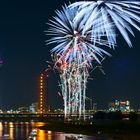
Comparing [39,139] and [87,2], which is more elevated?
[87,2]

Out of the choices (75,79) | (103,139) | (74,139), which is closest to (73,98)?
(75,79)

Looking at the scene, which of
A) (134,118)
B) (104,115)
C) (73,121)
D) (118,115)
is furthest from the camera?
(104,115)

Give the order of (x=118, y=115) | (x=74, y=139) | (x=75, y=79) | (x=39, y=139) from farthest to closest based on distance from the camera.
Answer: (x=118, y=115) → (x=75, y=79) → (x=39, y=139) → (x=74, y=139)

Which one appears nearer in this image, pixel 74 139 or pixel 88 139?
pixel 74 139

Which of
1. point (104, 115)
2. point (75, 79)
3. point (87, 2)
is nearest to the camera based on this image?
point (87, 2)

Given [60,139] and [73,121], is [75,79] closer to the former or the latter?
[60,139]

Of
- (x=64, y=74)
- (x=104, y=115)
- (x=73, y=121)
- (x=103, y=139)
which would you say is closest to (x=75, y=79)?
(x=64, y=74)

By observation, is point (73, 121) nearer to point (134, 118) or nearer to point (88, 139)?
point (134, 118)

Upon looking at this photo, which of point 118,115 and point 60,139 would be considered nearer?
point 60,139

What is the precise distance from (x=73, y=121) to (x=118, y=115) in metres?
40.1

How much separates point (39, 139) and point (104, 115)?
10242 cm

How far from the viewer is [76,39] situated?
6100 centimetres

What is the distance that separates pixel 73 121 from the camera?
114375mm

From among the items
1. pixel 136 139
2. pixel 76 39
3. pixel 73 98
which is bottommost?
pixel 136 139
